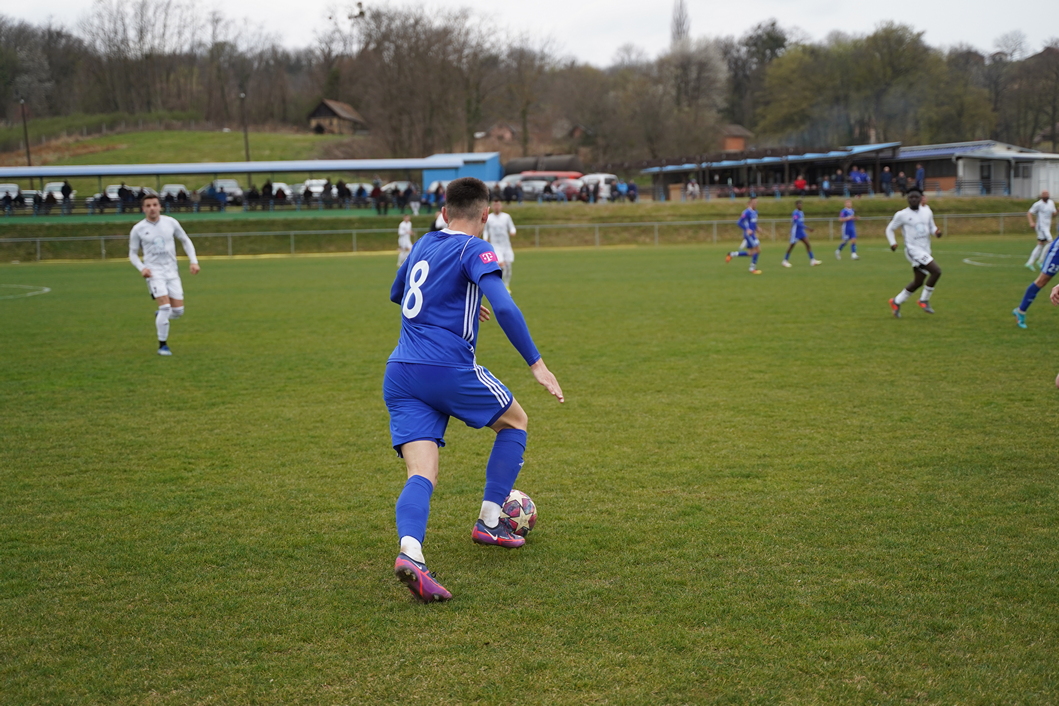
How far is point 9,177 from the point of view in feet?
156

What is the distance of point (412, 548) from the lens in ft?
13.3

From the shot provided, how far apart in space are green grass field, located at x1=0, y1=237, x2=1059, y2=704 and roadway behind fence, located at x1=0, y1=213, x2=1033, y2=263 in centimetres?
2884

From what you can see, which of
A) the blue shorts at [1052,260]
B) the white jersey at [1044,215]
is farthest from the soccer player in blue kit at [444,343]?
the white jersey at [1044,215]

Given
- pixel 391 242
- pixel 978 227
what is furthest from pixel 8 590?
pixel 978 227

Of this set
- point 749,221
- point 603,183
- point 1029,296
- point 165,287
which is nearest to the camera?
point 1029,296

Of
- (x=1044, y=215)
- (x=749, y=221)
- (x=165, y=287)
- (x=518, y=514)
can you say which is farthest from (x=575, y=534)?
(x=1044, y=215)

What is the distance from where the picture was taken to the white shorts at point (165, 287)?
11.8 meters

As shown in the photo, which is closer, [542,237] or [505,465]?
[505,465]

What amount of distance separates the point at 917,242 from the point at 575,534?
10715 millimetres

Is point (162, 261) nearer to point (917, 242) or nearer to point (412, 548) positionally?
point (412, 548)

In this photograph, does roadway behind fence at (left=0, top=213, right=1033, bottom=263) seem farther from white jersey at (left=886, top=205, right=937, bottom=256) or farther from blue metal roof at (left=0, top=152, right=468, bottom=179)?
white jersey at (left=886, top=205, right=937, bottom=256)

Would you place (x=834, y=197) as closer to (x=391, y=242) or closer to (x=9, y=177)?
(x=391, y=242)

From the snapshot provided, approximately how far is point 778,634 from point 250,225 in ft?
140

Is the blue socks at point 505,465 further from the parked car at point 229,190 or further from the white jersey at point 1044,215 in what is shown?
the parked car at point 229,190
